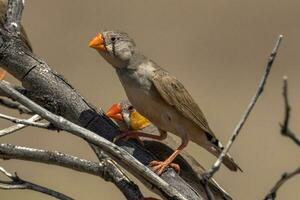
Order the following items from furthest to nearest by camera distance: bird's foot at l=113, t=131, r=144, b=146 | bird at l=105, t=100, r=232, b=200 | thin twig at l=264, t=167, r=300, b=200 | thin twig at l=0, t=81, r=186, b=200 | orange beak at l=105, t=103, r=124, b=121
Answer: orange beak at l=105, t=103, r=124, b=121, bird at l=105, t=100, r=232, b=200, bird's foot at l=113, t=131, r=144, b=146, thin twig at l=0, t=81, r=186, b=200, thin twig at l=264, t=167, r=300, b=200

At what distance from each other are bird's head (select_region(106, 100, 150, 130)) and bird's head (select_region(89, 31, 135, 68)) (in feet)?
0.72

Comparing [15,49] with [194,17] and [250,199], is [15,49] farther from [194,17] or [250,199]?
[194,17]

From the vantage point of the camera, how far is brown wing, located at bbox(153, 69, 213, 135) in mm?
4445

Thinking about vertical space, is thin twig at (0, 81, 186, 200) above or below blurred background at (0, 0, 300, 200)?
above

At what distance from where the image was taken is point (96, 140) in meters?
2.70

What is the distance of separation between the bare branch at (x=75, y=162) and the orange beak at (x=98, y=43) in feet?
3.61

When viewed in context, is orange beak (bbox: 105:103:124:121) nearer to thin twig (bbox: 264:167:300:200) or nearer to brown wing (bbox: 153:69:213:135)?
brown wing (bbox: 153:69:213:135)

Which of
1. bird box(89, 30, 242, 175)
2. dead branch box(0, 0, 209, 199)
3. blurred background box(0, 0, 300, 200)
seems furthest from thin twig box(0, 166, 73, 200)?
blurred background box(0, 0, 300, 200)

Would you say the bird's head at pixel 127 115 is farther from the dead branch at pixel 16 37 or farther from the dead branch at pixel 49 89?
the dead branch at pixel 16 37

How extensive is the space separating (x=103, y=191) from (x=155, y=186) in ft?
29.4

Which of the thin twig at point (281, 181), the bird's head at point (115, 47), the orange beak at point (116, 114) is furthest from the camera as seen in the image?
the orange beak at point (116, 114)

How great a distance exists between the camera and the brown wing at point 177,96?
4445mm

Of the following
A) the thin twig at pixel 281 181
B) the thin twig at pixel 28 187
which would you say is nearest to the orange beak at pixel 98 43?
the thin twig at pixel 28 187

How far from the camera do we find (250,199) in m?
10.8
